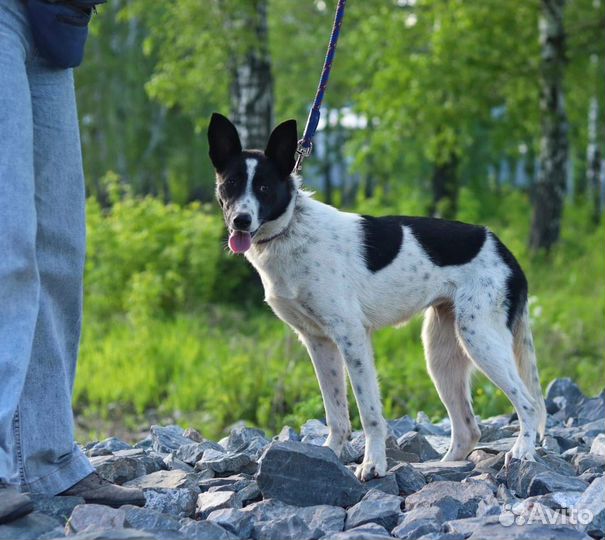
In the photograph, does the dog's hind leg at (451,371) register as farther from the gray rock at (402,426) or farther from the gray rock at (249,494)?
the gray rock at (249,494)

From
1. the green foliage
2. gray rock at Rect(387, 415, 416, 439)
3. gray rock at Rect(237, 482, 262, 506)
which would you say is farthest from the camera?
the green foliage

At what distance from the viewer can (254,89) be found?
9.86 m

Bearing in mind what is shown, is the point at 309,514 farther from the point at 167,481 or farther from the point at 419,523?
the point at 167,481

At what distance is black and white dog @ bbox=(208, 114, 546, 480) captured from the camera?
4.10 metres

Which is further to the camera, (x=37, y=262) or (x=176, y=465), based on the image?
(x=176, y=465)

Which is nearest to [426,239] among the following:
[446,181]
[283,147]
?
[283,147]

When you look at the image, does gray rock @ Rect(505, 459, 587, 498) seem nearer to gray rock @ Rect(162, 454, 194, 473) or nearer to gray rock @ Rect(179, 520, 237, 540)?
gray rock @ Rect(179, 520, 237, 540)

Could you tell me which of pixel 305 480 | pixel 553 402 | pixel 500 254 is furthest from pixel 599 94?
pixel 305 480

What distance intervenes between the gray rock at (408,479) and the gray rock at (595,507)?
73 centimetres

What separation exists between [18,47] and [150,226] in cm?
736

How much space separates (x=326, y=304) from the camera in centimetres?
409

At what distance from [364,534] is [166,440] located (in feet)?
6.85

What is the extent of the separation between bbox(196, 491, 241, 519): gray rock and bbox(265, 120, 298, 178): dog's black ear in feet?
4.81

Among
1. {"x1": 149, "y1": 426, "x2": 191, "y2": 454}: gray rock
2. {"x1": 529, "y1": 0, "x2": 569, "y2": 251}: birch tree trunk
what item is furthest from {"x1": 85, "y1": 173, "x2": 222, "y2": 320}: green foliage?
{"x1": 529, "y1": 0, "x2": 569, "y2": 251}: birch tree trunk
